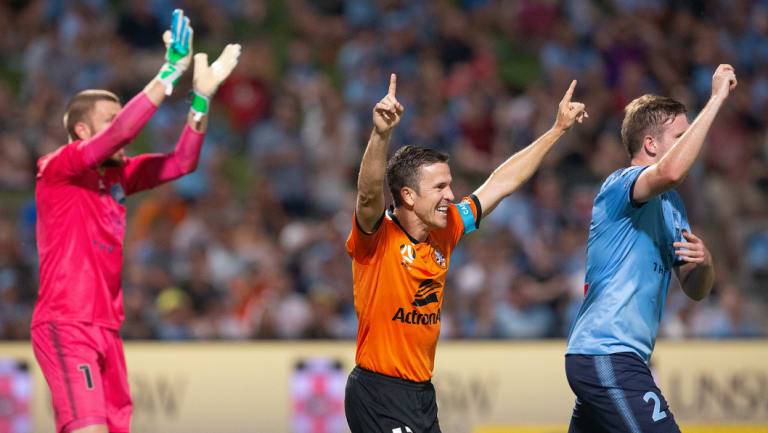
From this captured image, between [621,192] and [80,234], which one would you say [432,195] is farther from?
[80,234]

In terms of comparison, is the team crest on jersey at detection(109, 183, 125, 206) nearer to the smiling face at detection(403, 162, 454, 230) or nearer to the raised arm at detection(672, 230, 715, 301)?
the smiling face at detection(403, 162, 454, 230)

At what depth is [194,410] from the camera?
384 inches

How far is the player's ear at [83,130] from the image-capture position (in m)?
6.09

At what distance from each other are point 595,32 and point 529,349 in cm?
634

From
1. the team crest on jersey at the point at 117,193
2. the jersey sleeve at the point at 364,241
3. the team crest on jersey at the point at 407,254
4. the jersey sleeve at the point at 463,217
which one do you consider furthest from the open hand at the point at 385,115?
the team crest on jersey at the point at 117,193

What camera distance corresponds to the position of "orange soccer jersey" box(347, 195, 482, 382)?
5301 mm

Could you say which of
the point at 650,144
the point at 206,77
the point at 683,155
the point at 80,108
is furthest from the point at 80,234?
the point at 683,155

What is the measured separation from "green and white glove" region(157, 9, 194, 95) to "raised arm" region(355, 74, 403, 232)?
154cm

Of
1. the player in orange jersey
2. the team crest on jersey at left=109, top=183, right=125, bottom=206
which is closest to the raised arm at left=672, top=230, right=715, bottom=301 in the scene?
the player in orange jersey

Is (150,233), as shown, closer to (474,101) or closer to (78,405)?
(474,101)

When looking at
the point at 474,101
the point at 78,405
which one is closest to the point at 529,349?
the point at 474,101

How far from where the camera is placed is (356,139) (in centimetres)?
1317

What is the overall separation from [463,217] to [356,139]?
749 cm

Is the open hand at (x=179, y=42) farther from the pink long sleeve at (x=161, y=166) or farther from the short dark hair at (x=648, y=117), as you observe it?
the short dark hair at (x=648, y=117)
